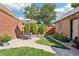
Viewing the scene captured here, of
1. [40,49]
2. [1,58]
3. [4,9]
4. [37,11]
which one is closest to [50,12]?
[37,11]

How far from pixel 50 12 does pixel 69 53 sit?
219 centimetres

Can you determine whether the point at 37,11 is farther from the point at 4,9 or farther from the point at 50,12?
the point at 4,9

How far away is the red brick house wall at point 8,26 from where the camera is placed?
9711mm

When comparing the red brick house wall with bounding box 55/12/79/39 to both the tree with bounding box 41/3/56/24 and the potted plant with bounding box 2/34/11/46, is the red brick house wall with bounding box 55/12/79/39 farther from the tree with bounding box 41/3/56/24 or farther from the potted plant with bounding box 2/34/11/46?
the potted plant with bounding box 2/34/11/46

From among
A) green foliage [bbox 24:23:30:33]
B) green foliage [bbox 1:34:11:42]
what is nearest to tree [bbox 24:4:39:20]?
green foliage [bbox 24:23:30:33]

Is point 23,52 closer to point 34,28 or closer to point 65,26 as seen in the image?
point 34,28

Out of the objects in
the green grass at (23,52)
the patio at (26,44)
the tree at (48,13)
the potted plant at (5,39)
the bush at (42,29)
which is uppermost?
the tree at (48,13)

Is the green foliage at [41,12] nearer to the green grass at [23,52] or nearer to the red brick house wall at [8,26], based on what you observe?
the red brick house wall at [8,26]

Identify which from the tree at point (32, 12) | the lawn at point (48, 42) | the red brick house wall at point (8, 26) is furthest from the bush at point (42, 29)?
the red brick house wall at point (8, 26)

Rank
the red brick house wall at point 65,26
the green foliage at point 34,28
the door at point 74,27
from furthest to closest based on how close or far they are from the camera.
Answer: the red brick house wall at point 65,26, the door at point 74,27, the green foliage at point 34,28

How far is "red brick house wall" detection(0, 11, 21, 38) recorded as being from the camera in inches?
382

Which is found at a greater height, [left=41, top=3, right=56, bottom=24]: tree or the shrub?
[left=41, top=3, right=56, bottom=24]: tree

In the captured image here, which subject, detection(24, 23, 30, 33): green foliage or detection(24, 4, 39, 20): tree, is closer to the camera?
detection(24, 4, 39, 20): tree

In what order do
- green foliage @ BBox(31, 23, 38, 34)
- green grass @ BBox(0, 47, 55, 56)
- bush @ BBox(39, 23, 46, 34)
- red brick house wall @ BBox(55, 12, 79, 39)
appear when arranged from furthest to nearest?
red brick house wall @ BBox(55, 12, 79, 39), green foliage @ BBox(31, 23, 38, 34), bush @ BBox(39, 23, 46, 34), green grass @ BBox(0, 47, 55, 56)
